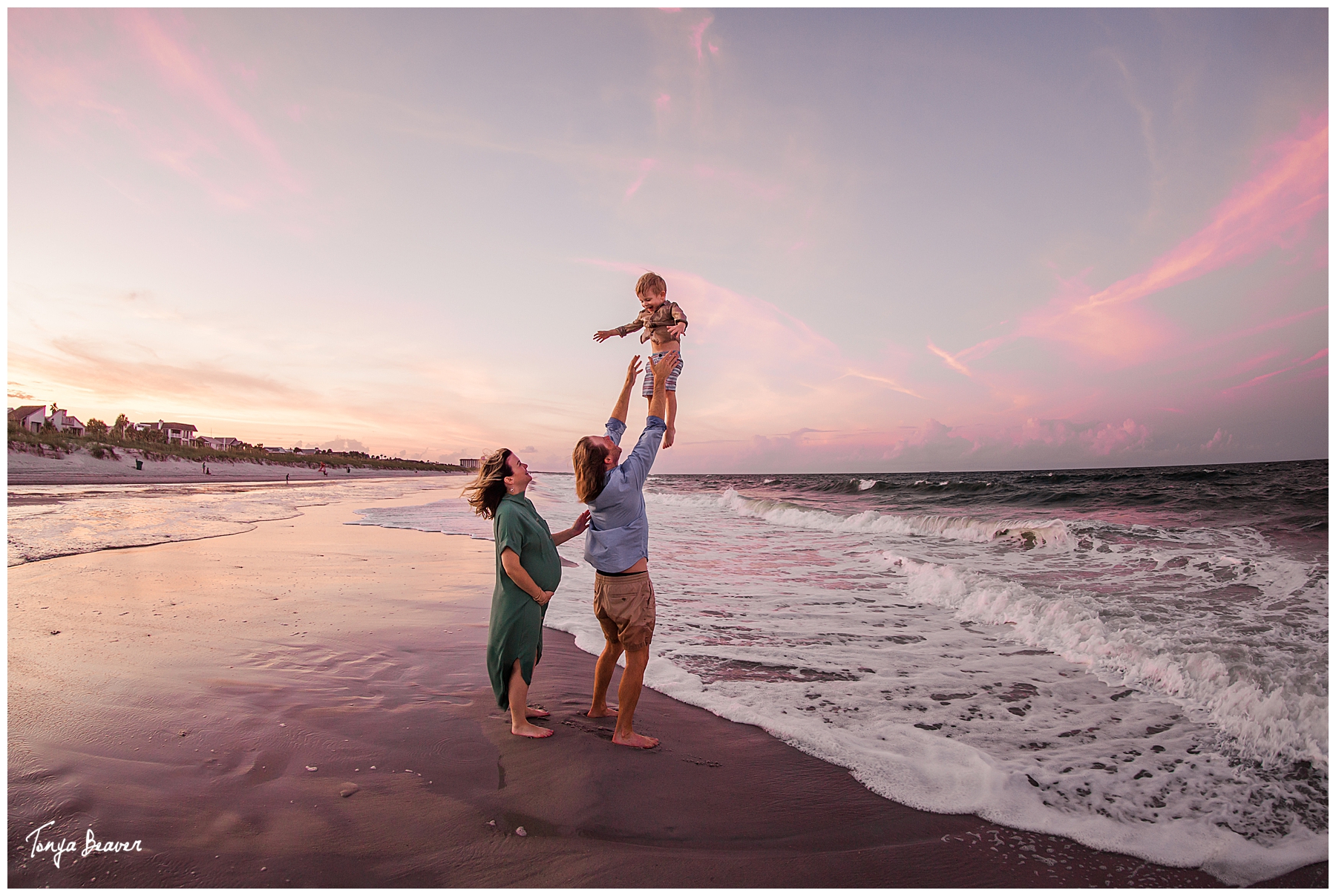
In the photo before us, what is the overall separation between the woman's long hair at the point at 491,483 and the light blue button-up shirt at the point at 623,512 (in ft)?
2.06

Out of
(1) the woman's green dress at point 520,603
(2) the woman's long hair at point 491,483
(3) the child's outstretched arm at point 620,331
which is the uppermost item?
(3) the child's outstretched arm at point 620,331

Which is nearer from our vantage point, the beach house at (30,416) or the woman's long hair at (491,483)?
the woman's long hair at (491,483)

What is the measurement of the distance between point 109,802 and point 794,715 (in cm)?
396

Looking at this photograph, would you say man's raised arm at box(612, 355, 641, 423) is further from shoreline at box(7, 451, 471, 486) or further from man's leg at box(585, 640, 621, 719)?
shoreline at box(7, 451, 471, 486)

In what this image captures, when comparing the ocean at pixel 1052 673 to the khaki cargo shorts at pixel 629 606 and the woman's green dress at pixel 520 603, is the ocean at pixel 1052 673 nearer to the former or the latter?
the khaki cargo shorts at pixel 629 606

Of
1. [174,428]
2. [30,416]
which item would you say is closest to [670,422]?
[30,416]

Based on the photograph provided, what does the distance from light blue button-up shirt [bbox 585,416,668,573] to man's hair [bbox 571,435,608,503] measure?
0.04 m

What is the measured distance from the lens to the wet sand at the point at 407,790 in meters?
2.51

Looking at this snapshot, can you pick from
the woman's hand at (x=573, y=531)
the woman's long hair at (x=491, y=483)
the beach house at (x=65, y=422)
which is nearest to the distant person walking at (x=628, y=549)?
the woman's hand at (x=573, y=531)

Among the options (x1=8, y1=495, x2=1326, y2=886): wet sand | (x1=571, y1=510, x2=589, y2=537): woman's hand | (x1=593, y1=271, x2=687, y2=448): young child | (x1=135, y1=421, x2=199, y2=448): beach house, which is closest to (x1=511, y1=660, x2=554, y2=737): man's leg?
(x1=8, y1=495, x2=1326, y2=886): wet sand

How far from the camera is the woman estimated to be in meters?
3.66

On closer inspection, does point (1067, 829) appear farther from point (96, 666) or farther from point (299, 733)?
point (96, 666)

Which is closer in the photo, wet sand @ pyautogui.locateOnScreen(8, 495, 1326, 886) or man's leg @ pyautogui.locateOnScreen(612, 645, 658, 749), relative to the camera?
wet sand @ pyautogui.locateOnScreen(8, 495, 1326, 886)

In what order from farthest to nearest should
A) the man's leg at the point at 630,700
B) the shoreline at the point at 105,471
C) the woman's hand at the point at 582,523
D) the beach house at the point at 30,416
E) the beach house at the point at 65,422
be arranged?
the beach house at the point at 65,422 → the beach house at the point at 30,416 → the shoreline at the point at 105,471 → the woman's hand at the point at 582,523 → the man's leg at the point at 630,700
